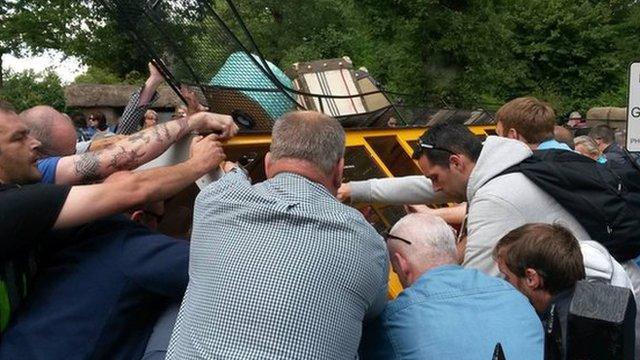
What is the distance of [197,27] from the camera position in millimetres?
3447

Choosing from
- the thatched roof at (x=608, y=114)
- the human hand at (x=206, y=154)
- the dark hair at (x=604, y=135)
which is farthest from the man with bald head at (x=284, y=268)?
the thatched roof at (x=608, y=114)

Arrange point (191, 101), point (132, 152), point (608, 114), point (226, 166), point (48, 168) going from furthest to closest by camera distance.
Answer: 1. point (608, 114)
2. point (191, 101)
3. point (226, 166)
4. point (132, 152)
5. point (48, 168)

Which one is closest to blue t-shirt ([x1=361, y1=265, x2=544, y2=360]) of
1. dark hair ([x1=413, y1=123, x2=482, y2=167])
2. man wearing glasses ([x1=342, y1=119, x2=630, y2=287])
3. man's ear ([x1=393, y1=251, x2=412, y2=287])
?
man's ear ([x1=393, y1=251, x2=412, y2=287])

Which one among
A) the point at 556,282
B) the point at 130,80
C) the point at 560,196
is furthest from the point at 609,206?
the point at 130,80

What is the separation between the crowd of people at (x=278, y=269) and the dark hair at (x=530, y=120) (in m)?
0.81

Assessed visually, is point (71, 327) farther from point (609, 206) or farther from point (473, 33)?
point (473, 33)

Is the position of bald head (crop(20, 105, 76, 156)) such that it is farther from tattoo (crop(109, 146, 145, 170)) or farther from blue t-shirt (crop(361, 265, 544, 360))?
blue t-shirt (crop(361, 265, 544, 360))

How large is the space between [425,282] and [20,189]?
121 cm

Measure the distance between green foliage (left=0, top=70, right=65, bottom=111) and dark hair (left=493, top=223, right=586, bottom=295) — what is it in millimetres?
23362

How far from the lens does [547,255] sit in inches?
88.4

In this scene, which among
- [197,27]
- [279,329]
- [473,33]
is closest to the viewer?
[279,329]

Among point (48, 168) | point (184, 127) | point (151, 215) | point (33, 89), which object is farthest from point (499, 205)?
point (33, 89)

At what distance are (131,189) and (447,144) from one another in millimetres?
1390

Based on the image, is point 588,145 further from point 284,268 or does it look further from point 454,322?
point 284,268
